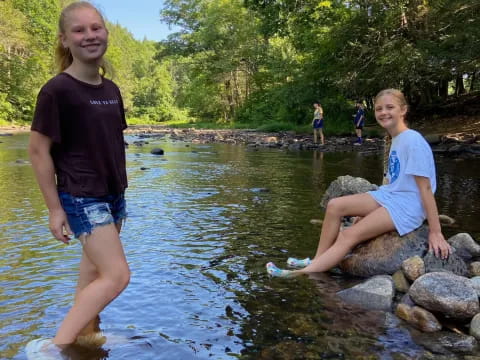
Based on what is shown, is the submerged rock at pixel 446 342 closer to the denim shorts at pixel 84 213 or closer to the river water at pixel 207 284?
the river water at pixel 207 284

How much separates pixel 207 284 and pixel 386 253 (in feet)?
5.46

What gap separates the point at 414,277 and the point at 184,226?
3.32 metres

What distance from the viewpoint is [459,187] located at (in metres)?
9.68

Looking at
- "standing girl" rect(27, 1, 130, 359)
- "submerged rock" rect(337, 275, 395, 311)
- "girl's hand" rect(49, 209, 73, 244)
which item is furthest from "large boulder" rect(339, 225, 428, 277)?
"girl's hand" rect(49, 209, 73, 244)

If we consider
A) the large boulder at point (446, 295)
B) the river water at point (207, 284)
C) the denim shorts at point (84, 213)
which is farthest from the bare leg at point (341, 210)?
the denim shorts at point (84, 213)

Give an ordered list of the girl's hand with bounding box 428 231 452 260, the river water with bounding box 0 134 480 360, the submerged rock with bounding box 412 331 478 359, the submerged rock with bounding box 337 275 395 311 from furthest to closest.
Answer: the girl's hand with bounding box 428 231 452 260
the submerged rock with bounding box 337 275 395 311
the river water with bounding box 0 134 480 360
the submerged rock with bounding box 412 331 478 359

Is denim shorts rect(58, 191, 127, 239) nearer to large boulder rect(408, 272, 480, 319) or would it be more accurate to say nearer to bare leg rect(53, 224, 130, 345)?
bare leg rect(53, 224, 130, 345)

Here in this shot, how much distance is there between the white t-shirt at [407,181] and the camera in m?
4.28

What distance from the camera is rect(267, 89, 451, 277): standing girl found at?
429 cm

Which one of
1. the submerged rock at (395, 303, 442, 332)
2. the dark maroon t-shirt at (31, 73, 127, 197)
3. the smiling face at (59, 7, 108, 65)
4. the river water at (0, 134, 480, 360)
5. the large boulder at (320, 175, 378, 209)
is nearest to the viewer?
the dark maroon t-shirt at (31, 73, 127, 197)

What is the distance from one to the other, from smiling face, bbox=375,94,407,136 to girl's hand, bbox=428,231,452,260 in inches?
39.3

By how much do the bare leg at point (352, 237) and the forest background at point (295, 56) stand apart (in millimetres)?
2436

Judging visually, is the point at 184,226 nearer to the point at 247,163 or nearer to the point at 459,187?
the point at 459,187

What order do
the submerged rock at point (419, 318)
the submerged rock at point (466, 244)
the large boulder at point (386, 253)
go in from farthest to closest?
1. the submerged rock at point (466, 244)
2. the large boulder at point (386, 253)
3. the submerged rock at point (419, 318)
